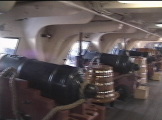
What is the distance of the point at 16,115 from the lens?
3.33 m

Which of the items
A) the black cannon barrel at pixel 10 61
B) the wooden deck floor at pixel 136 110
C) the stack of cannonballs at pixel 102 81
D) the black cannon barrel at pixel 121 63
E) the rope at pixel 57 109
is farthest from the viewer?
the black cannon barrel at pixel 121 63

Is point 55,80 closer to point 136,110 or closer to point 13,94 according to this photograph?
point 13,94

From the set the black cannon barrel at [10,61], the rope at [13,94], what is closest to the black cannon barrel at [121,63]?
the black cannon barrel at [10,61]

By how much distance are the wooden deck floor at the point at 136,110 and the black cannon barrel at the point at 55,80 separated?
2192 mm

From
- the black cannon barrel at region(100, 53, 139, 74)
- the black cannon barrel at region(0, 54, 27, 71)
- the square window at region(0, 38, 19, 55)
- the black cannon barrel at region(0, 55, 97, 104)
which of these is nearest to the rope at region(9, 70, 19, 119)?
the black cannon barrel at region(0, 55, 97, 104)

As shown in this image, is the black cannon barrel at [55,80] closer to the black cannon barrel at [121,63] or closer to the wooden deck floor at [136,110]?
the wooden deck floor at [136,110]

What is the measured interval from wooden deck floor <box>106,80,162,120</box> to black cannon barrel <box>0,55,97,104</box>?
2192mm

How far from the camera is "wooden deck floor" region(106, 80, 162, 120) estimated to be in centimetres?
522

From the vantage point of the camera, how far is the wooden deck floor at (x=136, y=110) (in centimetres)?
522

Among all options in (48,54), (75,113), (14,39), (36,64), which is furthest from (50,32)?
(75,113)

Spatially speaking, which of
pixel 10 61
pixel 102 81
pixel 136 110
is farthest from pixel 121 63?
pixel 10 61

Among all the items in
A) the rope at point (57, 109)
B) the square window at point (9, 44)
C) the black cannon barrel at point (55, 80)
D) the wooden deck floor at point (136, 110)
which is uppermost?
the square window at point (9, 44)

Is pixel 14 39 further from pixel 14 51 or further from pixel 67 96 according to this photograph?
pixel 67 96

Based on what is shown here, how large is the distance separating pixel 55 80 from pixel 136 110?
332 centimetres
